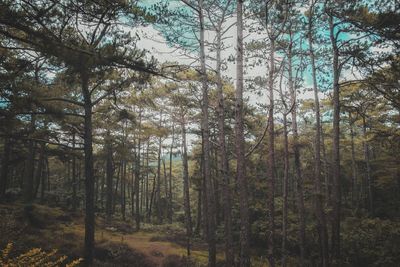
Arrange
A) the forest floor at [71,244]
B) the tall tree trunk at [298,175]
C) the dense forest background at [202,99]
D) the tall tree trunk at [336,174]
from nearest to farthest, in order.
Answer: the dense forest background at [202,99] < the tall tree trunk at [336,174] < the forest floor at [71,244] < the tall tree trunk at [298,175]

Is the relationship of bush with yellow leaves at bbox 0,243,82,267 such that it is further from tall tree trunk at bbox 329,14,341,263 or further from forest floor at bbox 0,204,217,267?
tall tree trunk at bbox 329,14,341,263

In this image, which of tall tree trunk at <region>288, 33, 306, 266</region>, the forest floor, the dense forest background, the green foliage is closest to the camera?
the dense forest background

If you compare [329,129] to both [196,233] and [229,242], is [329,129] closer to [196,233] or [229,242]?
[196,233]

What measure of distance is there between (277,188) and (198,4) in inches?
1056

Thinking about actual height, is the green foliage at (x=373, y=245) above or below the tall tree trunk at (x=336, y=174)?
below

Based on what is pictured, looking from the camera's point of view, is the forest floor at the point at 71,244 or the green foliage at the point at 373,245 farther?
the green foliage at the point at 373,245

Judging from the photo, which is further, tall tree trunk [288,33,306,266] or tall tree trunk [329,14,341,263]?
tall tree trunk [288,33,306,266]

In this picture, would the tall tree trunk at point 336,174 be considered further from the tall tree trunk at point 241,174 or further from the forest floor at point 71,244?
the forest floor at point 71,244

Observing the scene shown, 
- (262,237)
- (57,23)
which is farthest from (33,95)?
(262,237)

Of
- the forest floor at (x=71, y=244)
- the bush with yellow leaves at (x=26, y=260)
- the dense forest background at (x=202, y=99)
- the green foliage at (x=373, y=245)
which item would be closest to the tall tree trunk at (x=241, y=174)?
the dense forest background at (x=202, y=99)

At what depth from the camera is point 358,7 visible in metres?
8.77

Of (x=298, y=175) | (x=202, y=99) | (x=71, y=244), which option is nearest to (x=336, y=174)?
(x=298, y=175)

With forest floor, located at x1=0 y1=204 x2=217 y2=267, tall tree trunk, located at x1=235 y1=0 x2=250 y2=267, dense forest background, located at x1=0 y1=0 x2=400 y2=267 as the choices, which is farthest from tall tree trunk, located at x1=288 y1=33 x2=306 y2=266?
tall tree trunk, located at x1=235 y1=0 x2=250 y2=267

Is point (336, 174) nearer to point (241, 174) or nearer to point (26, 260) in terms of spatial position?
point (241, 174)
